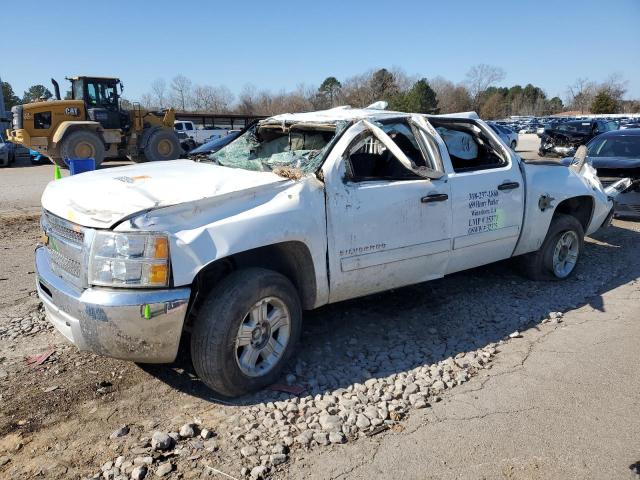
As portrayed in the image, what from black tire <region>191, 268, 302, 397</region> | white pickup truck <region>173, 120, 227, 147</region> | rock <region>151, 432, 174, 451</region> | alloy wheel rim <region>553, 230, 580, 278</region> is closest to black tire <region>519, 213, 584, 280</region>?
alloy wheel rim <region>553, 230, 580, 278</region>

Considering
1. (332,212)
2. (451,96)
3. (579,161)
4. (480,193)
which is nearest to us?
(332,212)

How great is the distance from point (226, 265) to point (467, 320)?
233 cm

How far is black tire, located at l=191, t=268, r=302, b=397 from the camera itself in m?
3.14

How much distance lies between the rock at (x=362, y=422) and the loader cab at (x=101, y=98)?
1764cm

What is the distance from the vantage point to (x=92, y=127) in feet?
56.7

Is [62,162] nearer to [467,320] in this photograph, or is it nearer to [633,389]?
[467,320]

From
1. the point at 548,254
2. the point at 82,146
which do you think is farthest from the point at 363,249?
the point at 82,146

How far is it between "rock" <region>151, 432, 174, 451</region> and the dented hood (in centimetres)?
121

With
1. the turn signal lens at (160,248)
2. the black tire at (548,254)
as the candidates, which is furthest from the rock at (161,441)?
the black tire at (548,254)

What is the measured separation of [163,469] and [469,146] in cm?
396

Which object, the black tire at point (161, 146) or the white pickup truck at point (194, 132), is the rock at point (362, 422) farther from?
the white pickup truck at point (194, 132)

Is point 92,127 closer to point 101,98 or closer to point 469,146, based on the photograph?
point 101,98

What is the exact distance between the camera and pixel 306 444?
115 inches

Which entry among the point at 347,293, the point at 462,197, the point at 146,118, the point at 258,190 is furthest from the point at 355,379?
the point at 146,118
